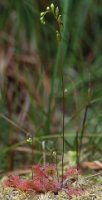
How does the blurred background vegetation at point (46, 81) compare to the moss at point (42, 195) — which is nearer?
the moss at point (42, 195)

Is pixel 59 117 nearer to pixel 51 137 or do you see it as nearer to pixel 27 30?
pixel 27 30

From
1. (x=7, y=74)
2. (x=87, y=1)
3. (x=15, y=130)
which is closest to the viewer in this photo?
(x=15, y=130)

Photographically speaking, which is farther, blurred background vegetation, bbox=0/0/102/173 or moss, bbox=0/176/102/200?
blurred background vegetation, bbox=0/0/102/173

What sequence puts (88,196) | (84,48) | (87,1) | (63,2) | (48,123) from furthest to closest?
(84,48) < (87,1) < (63,2) < (48,123) < (88,196)

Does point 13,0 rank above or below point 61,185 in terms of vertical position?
above

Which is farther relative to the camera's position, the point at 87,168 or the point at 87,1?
the point at 87,1

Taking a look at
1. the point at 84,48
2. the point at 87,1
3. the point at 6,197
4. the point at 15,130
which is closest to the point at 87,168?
the point at 6,197

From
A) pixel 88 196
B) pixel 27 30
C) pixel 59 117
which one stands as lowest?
pixel 59 117

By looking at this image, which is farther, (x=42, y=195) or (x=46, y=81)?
(x=46, y=81)
